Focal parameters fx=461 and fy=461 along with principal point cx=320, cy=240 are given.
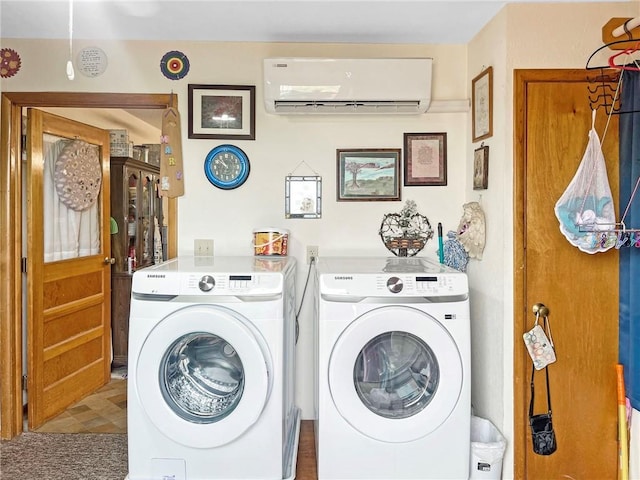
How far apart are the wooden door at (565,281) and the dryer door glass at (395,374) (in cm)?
49

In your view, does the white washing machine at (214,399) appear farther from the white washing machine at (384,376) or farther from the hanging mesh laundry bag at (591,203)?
the hanging mesh laundry bag at (591,203)

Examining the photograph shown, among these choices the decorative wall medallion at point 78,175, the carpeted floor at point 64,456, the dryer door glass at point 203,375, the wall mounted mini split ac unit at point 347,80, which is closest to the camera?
the dryer door glass at point 203,375

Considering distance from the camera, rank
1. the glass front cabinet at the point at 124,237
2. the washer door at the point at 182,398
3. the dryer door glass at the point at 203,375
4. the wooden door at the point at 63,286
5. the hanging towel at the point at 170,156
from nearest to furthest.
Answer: the washer door at the point at 182,398
the dryer door glass at the point at 203,375
the hanging towel at the point at 170,156
the wooden door at the point at 63,286
the glass front cabinet at the point at 124,237

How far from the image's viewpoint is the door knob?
6.93ft

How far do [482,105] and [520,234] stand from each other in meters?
0.76

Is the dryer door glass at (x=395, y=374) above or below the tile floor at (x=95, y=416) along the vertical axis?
above

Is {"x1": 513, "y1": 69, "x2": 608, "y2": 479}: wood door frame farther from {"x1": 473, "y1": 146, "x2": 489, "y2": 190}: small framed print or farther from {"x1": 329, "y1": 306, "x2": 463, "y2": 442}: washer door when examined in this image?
{"x1": 329, "y1": 306, "x2": 463, "y2": 442}: washer door

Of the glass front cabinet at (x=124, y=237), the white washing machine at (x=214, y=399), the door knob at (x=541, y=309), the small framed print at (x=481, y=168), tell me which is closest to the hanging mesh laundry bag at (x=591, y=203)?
the door knob at (x=541, y=309)

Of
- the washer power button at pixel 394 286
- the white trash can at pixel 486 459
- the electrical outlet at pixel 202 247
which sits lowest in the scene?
the white trash can at pixel 486 459

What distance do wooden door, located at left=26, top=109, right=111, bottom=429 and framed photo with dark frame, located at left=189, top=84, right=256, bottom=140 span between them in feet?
3.10

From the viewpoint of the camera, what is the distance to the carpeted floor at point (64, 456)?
230cm

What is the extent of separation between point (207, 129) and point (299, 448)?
1861 millimetres

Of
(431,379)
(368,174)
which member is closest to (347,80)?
(368,174)

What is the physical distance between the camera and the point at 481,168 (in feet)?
7.98
